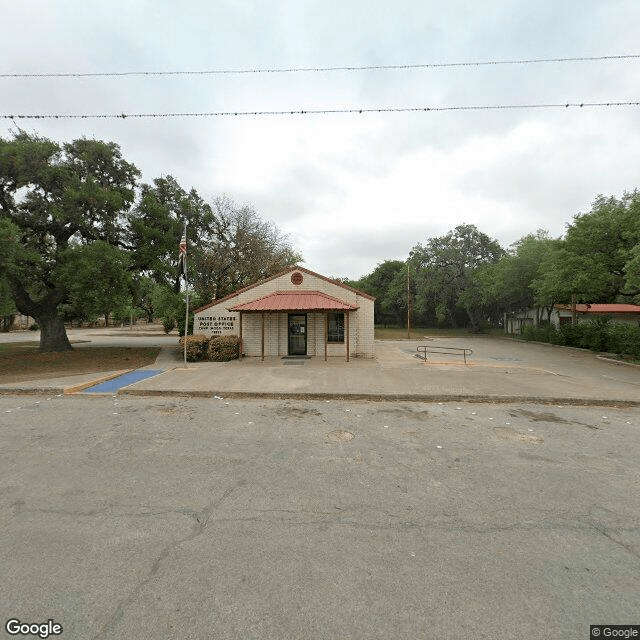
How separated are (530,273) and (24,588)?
3424cm

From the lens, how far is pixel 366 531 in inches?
121

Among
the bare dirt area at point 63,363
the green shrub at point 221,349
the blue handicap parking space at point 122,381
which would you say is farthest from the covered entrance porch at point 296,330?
the bare dirt area at point 63,363

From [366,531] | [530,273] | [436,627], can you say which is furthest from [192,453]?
[530,273]

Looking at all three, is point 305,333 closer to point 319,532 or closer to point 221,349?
point 221,349

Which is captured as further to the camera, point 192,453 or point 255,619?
point 192,453

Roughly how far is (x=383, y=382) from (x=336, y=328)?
Answer: 6.53m

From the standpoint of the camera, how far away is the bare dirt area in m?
12.2

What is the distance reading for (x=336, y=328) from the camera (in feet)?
54.4

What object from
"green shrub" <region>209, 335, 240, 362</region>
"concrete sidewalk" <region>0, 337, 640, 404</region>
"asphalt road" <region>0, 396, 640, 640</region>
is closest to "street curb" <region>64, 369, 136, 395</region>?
"concrete sidewalk" <region>0, 337, 640, 404</region>

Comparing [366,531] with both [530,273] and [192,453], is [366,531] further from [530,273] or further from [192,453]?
[530,273]

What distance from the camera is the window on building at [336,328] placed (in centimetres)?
1650

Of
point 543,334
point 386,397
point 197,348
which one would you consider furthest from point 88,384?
point 543,334

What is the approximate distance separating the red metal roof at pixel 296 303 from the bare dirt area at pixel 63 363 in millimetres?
5383

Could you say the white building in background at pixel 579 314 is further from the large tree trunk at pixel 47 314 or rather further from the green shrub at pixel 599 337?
the large tree trunk at pixel 47 314
